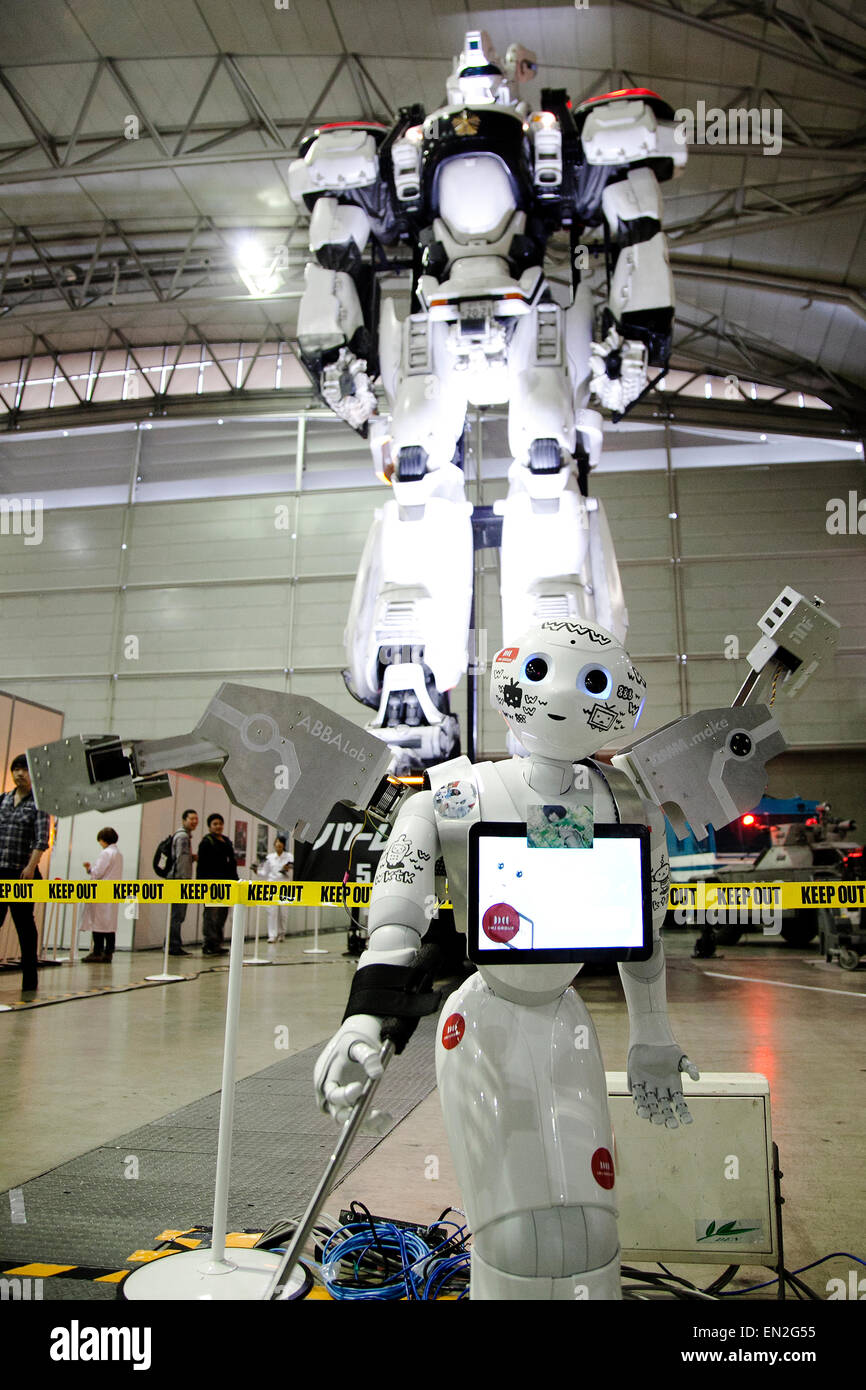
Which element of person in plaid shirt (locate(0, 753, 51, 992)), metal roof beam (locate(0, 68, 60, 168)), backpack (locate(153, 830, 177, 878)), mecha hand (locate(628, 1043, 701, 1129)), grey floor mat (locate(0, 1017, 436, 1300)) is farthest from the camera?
metal roof beam (locate(0, 68, 60, 168))

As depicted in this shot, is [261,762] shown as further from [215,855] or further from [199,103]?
[199,103]

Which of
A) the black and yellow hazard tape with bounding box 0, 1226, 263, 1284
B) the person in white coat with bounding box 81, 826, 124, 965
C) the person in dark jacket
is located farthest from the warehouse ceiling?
the black and yellow hazard tape with bounding box 0, 1226, 263, 1284

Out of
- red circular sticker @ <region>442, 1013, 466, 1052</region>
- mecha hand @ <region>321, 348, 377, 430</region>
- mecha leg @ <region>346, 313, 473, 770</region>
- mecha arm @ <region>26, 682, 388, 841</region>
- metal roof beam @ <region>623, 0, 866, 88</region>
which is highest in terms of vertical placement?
metal roof beam @ <region>623, 0, 866, 88</region>

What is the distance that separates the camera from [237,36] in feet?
32.8

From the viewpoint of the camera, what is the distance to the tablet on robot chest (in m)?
1.59

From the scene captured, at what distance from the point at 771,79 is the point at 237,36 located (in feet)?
19.8

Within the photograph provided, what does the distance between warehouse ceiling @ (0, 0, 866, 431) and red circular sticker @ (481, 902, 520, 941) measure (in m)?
9.59

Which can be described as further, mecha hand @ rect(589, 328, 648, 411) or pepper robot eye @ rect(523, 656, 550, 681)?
mecha hand @ rect(589, 328, 648, 411)

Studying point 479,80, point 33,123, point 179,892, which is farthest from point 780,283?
point 179,892

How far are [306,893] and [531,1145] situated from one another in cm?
221

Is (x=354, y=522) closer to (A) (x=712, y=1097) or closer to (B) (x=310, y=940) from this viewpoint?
(B) (x=310, y=940)

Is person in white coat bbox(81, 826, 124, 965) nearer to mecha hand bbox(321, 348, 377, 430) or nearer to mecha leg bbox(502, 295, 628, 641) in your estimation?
mecha hand bbox(321, 348, 377, 430)

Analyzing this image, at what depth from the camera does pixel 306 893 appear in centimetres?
376

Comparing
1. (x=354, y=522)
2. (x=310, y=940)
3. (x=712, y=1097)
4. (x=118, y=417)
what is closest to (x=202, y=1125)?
(x=712, y=1097)
